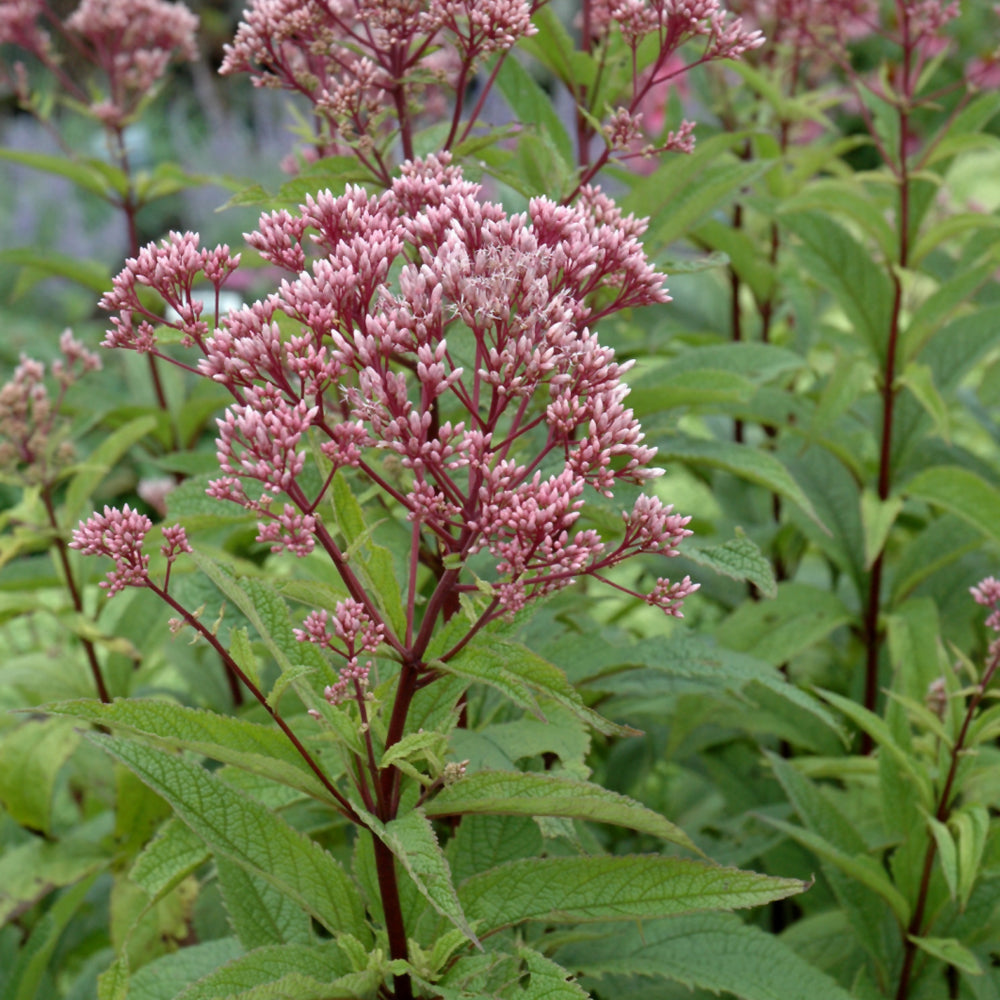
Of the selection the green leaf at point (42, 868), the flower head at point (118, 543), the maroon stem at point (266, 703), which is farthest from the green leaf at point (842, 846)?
the green leaf at point (42, 868)

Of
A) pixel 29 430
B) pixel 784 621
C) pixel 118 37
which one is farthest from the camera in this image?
pixel 118 37

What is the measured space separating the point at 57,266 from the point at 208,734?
204 centimetres

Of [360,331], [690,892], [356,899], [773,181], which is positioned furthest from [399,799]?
[773,181]

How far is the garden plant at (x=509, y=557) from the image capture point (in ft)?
3.95

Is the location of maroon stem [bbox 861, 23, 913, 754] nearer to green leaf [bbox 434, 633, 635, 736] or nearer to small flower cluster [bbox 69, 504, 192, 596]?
green leaf [bbox 434, 633, 635, 736]

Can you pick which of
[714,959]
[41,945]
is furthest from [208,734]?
[41,945]

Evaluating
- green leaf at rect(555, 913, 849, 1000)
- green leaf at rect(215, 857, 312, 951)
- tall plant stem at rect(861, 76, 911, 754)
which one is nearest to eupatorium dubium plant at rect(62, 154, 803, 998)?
green leaf at rect(215, 857, 312, 951)

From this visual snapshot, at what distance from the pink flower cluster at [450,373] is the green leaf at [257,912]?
56cm

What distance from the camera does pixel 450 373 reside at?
1.23 metres

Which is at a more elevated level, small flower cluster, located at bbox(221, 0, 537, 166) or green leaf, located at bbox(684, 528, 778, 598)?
small flower cluster, located at bbox(221, 0, 537, 166)

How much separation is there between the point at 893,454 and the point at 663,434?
764mm

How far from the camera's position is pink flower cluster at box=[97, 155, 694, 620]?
3.78ft

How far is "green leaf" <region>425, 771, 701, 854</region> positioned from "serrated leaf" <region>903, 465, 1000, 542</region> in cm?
122

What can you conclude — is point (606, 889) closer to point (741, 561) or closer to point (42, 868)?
point (741, 561)
